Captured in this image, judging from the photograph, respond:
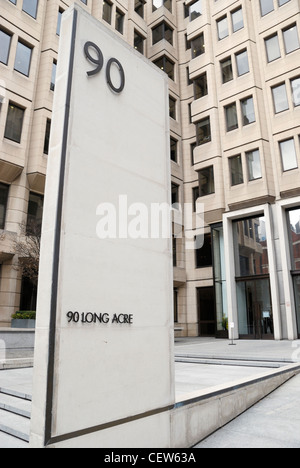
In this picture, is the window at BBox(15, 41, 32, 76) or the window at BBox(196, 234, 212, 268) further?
the window at BBox(196, 234, 212, 268)

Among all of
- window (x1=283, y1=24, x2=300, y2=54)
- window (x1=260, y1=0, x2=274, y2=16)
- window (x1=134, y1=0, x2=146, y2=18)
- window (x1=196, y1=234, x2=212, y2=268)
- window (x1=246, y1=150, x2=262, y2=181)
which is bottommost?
window (x1=196, y1=234, x2=212, y2=268)

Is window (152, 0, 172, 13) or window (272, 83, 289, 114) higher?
window (152, 0, 172, 13)

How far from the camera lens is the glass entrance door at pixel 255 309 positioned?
21277 millimetres

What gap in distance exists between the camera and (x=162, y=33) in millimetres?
30984

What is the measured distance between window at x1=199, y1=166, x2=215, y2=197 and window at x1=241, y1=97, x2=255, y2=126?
403 cm

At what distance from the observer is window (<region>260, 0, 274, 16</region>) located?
2394 cm

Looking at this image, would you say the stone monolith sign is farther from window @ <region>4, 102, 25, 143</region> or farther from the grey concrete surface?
window @ <region>4, 102, 25, 143</region>

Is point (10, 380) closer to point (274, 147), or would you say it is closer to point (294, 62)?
point (274, 147)

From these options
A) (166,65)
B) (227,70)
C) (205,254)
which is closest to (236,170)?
(205,254)

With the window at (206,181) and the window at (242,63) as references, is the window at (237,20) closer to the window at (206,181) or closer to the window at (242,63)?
the window at (242,63)

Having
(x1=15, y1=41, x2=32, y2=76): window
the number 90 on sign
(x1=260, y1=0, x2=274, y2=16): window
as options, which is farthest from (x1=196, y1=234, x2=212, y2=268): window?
the number 90 on sign

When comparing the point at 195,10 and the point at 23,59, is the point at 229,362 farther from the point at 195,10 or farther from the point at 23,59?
the point at 195,10

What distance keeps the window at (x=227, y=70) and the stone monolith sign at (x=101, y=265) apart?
22.9 metres

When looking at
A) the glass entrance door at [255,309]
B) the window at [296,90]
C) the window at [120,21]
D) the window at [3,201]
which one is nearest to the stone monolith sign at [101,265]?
the window at [3,201]
